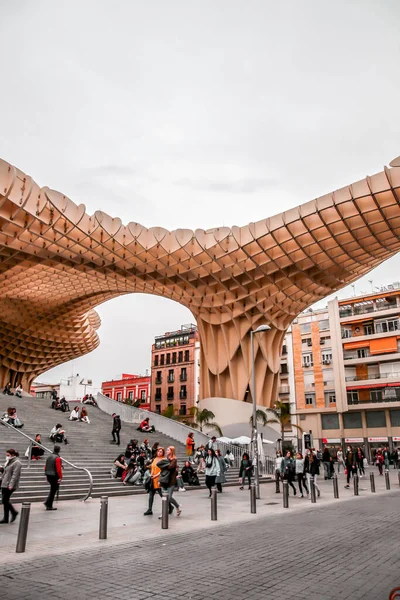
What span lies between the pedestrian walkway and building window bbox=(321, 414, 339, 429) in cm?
3806

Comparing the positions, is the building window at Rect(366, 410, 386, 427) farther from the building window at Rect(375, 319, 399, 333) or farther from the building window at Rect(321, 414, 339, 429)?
the building window at Rect(375, 319, 399, 333)

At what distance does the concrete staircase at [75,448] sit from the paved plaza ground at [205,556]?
3313 mm

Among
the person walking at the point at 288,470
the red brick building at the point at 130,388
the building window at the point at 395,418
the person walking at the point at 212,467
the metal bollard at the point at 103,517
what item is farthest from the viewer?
the red brick building at the point at 130,388

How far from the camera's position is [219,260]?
33.1m

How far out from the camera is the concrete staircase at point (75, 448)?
614 inches

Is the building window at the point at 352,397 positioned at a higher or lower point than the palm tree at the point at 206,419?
higher

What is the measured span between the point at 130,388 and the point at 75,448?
6741 centimetres

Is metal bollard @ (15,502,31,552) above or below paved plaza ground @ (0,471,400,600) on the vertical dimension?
above

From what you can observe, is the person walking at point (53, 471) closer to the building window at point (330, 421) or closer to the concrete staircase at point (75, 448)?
the concrete staircase at point (75, 448)

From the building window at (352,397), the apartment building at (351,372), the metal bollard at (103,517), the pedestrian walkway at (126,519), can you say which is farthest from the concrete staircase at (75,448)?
the building window at (352,397)

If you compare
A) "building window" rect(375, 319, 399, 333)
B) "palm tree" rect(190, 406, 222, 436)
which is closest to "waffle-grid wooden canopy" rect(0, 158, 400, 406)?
"palm tree" rect(190, 406, 222, 436)

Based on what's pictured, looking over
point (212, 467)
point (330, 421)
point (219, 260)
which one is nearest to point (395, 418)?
point (330, 421)

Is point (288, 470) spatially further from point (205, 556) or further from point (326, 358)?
point (326, 358)

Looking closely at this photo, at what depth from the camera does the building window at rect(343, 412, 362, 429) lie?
52.4m
